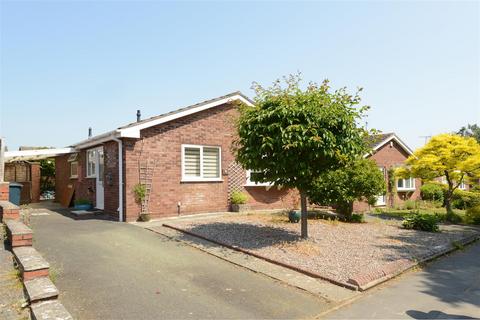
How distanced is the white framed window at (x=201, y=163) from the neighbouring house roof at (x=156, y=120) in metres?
1.23

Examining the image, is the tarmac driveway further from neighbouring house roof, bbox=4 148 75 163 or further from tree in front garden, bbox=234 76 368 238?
neighbouring house roof, bbox=4 148 75 163

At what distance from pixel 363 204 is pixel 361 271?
13783mm

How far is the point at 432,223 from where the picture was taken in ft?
36.6

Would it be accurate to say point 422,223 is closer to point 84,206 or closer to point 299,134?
point 299,134

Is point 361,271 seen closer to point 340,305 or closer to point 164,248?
point 340,305

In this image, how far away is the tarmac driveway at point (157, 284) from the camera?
14.7ft

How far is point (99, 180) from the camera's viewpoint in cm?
1323

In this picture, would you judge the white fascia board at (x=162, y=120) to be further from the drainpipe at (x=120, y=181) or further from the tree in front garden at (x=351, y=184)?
the tree in front garden at (x=351, y=184)

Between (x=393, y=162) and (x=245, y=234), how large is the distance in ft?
54.0

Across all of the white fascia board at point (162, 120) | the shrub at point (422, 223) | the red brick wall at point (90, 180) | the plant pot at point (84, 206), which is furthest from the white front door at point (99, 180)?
the shrub at point (422, 223)

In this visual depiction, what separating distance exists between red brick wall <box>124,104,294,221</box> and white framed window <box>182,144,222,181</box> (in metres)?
0.18

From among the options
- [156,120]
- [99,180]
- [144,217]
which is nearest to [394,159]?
[156,120]

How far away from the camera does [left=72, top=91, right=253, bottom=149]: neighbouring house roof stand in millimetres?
10711

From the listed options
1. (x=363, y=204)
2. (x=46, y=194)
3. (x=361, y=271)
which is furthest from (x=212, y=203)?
(x=46, y=194)
